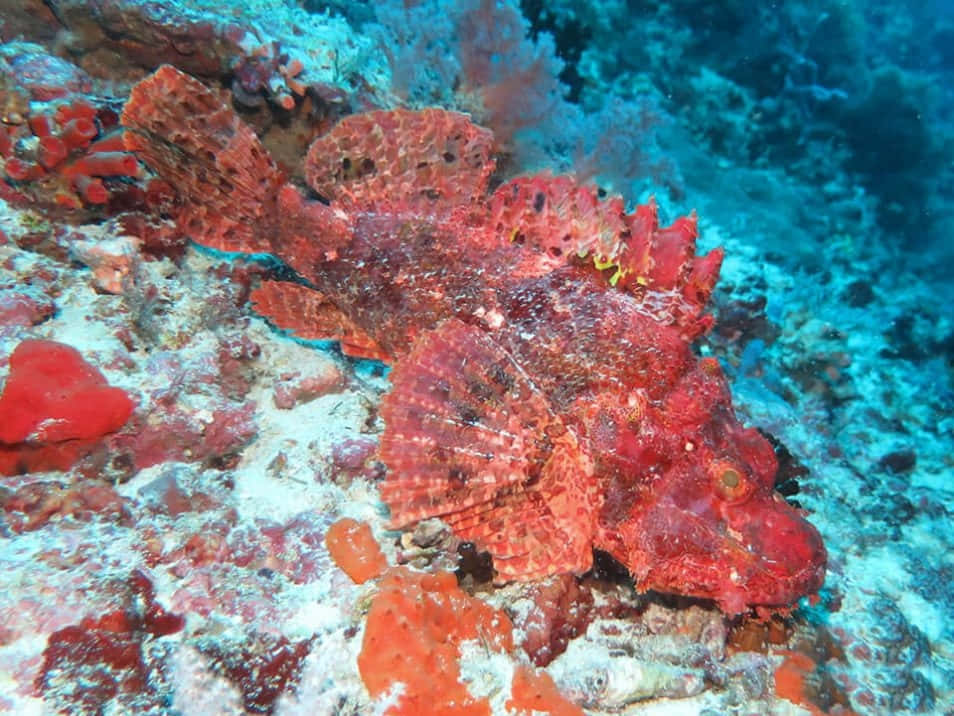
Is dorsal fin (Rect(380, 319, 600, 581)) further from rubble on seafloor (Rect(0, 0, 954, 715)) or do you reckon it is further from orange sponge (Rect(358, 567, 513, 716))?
orange sponge (Rect(358, 567, 513, 716))

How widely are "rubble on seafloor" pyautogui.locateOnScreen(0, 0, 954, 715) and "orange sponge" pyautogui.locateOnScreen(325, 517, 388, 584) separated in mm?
14

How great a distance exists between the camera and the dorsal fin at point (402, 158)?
3678 mm

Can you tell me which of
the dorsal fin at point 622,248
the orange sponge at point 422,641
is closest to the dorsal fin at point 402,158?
the dorsal fin at point 622,248

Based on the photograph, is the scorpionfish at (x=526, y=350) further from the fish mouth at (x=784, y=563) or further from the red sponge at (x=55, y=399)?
the red sponge at (x=55, y=399)

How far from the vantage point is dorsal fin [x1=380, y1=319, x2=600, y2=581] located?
9.83 feet

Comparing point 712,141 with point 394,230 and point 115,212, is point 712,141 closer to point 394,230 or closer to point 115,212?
point 394,230

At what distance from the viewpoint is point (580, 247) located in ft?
10.8

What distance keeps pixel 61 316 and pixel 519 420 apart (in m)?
2.72

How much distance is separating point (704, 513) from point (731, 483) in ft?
0.69

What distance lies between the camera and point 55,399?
282 centimetres

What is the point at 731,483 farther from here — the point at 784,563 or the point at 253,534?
the point at 253,534

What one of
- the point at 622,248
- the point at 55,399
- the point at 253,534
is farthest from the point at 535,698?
the point at 55,399

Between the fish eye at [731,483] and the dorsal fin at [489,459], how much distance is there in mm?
639

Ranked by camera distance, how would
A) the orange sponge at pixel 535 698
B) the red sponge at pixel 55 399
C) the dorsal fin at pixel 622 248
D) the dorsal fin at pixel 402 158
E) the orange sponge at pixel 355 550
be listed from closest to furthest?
the orange sponge at pixel 535 698 < the red sponge at pixel 55 399 < the orange sponge at pixel 355 550 < the dorsal fin at pixel 622 248 < the dorsal fin at pixel 402 158
